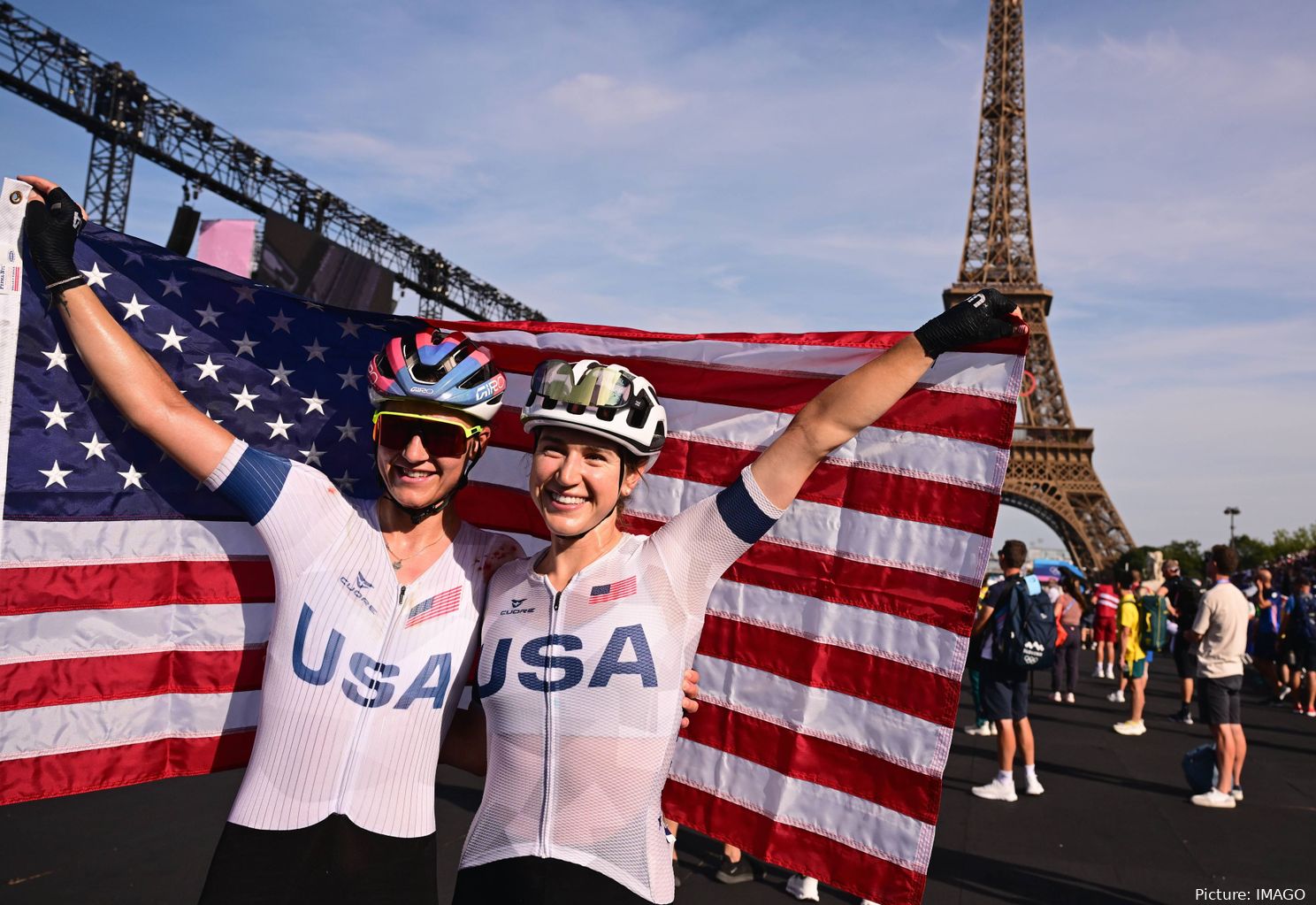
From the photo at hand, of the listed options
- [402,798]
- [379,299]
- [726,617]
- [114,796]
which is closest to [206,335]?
[402,798]

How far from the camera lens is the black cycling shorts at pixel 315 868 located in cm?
248

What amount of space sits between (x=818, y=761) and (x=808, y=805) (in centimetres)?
16

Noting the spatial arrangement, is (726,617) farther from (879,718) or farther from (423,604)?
(423,604)

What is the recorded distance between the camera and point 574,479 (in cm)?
257

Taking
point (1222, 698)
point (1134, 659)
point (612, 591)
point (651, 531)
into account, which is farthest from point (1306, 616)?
point (612, 591)

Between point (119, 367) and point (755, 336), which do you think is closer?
point (119, 367)

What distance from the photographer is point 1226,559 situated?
8.62m

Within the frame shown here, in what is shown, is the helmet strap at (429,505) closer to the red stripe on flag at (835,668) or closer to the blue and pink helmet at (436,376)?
the blue and pink helmet at (436,376)

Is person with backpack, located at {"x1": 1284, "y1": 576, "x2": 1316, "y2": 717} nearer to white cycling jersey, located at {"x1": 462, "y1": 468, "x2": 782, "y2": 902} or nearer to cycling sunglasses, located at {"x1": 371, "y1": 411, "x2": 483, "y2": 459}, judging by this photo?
white cycling jersey, located at {"x1": 462, "y1": 468, "x2": 782, "y2": 902}

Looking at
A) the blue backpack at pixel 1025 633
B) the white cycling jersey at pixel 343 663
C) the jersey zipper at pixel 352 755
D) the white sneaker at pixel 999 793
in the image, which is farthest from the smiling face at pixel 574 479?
the white sneaker at pixel 999 793

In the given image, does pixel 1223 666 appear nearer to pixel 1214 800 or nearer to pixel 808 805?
pixel 1214 800

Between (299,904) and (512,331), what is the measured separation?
8.16 ft

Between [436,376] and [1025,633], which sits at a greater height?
[436,376]

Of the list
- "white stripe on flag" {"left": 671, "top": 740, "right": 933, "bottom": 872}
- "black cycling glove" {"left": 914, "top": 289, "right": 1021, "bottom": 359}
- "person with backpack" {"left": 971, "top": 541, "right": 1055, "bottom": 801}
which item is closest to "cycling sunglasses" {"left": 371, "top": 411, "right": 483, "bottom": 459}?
"black cycling glove" {"left": 914, "top": 289, "right": 1021, "bottom": 359}
